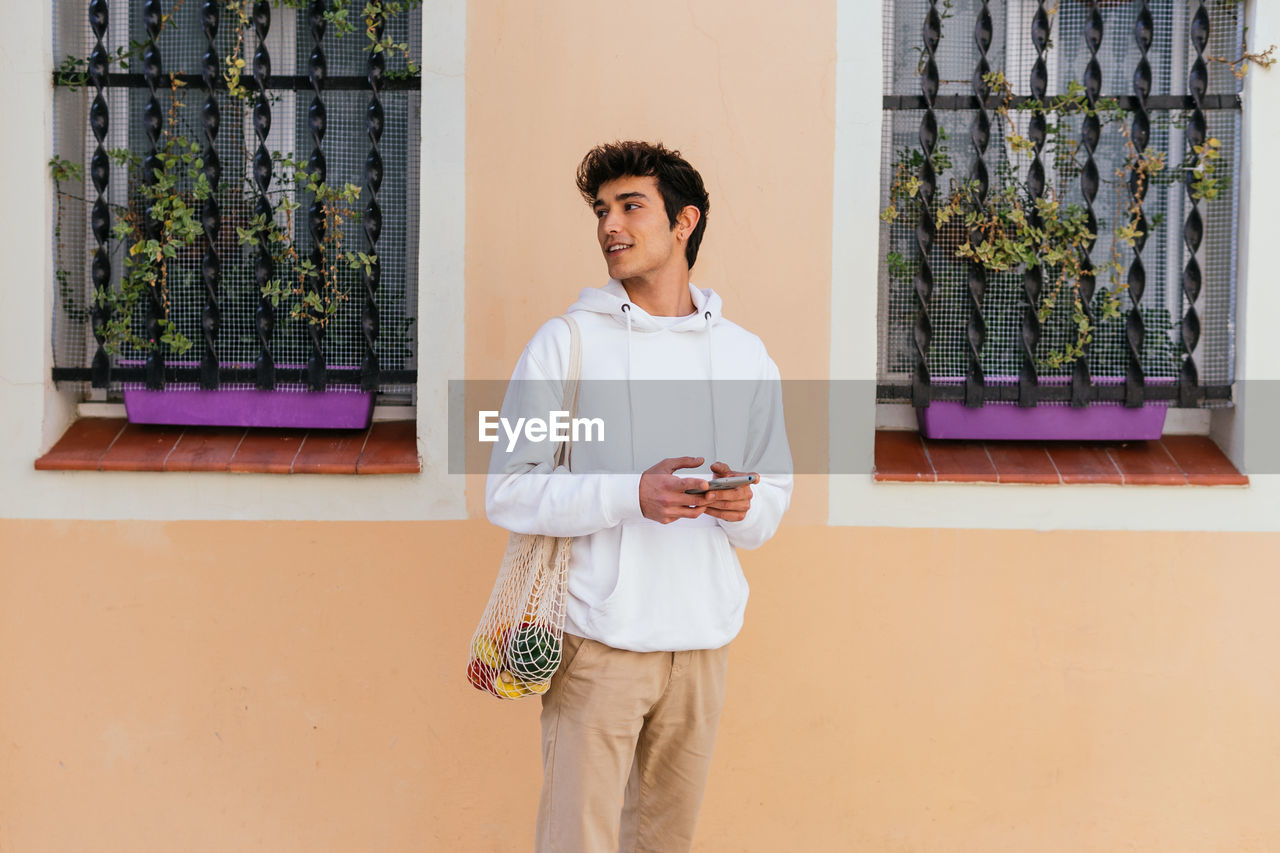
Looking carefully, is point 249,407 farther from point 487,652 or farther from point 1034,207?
point 1034,207

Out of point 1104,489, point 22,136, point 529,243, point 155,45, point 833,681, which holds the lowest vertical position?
point 833,681

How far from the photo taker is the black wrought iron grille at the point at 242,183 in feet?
9.53

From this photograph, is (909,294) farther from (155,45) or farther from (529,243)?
(155,45)

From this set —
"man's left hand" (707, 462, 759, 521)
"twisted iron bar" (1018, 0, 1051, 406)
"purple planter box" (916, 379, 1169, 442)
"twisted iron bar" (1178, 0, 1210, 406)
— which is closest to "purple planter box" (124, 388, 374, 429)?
"man's left hand" (707, 462, 759, 521)

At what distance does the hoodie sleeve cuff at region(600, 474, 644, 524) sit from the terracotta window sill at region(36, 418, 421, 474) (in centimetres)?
110

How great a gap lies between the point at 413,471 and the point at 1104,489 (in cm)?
199

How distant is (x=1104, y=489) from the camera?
2.88 m

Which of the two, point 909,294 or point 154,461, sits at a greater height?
point 909,294

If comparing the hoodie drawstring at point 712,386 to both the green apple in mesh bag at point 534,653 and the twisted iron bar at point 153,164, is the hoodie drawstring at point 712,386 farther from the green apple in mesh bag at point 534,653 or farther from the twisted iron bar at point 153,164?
the twisted iron bar at point 153,164

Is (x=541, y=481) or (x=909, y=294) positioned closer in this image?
(x=541, y=481)

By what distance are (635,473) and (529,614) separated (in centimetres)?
35

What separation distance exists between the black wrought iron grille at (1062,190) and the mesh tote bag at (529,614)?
134cm

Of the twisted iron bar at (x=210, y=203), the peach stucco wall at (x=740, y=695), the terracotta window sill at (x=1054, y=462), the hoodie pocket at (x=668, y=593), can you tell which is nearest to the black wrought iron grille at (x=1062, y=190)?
the terracotta window sill at (x=1054, y=462)

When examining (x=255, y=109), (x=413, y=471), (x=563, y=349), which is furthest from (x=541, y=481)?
(x=255, y=109)
